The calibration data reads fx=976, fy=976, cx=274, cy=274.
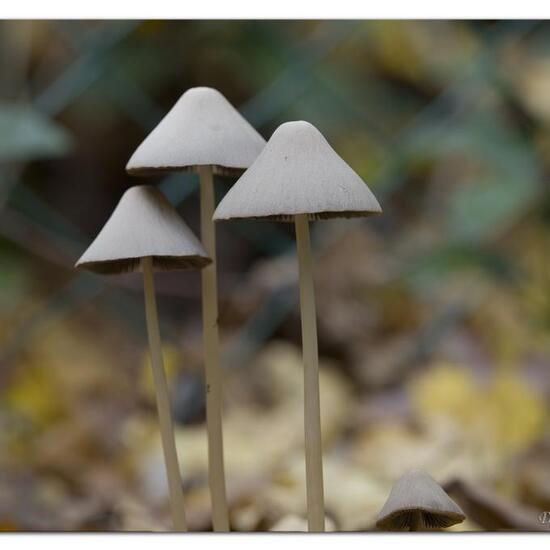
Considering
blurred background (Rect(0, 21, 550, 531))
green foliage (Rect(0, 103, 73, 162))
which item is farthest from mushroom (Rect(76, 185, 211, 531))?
green foliage (Rect(0, 103, 73, 162))

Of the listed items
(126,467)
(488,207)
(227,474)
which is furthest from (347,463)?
(488,207)

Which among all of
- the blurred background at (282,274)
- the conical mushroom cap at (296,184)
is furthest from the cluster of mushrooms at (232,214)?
the blurred background at (282,274)

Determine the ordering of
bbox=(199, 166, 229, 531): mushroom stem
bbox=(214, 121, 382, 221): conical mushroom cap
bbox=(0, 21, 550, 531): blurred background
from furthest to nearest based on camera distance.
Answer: bbox=(0, 21, 550, 531): blurred background → bbox=(199, 166, 229, 531): mushroom stem → bbox=(214, 121, 382, 221): conical mushroom cap

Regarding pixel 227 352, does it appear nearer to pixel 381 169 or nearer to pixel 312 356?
pixel 381 169

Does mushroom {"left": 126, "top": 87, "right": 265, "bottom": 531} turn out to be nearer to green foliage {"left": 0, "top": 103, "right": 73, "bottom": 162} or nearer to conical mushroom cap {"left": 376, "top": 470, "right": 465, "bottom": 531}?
conical mushroom cap {"left": 376, "top": 470, "right": 465, "bottom": 531}

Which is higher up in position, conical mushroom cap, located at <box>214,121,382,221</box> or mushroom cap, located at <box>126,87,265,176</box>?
mushroom cap, located at <box>126,87,265,176</box>

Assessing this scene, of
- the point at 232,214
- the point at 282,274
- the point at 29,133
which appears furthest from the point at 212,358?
the point at 282,274

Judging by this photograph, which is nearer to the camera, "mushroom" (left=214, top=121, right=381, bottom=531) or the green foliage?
"mushroom" (left=214, top=121, right=381, bottom=531)

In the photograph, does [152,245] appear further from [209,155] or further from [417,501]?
[417,501]
